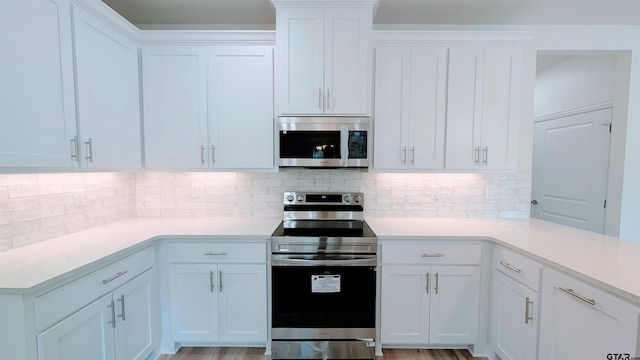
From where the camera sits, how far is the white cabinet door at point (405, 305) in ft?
6.41

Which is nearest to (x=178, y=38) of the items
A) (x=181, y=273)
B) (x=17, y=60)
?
(x=17, y=60)

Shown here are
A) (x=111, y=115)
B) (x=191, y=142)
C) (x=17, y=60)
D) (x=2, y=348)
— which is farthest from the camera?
(x=191, y=142)

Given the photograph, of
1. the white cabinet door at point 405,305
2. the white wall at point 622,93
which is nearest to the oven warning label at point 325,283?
the white cabinet door at point 405,305

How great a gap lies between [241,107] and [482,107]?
2.01 meters

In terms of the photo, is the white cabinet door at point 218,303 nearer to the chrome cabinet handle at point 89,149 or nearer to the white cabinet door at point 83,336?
the white cabinet door at point 83,336

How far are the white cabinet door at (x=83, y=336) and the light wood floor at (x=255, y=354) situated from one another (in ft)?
2.05

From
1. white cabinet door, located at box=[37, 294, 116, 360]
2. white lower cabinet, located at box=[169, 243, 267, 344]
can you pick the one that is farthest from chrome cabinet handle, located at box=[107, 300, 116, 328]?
white lower cabinet, located at box=[169, 243, 267, 344]

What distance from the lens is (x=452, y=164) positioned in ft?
7.33

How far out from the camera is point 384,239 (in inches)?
76.4

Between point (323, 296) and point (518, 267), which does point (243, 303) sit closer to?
point (323, 296)

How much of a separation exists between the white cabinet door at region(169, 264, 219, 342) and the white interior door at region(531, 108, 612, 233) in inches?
155

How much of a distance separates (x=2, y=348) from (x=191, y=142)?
1.52 metres

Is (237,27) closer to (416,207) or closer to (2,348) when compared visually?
(416,207)

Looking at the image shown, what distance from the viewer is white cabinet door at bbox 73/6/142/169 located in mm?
1605
